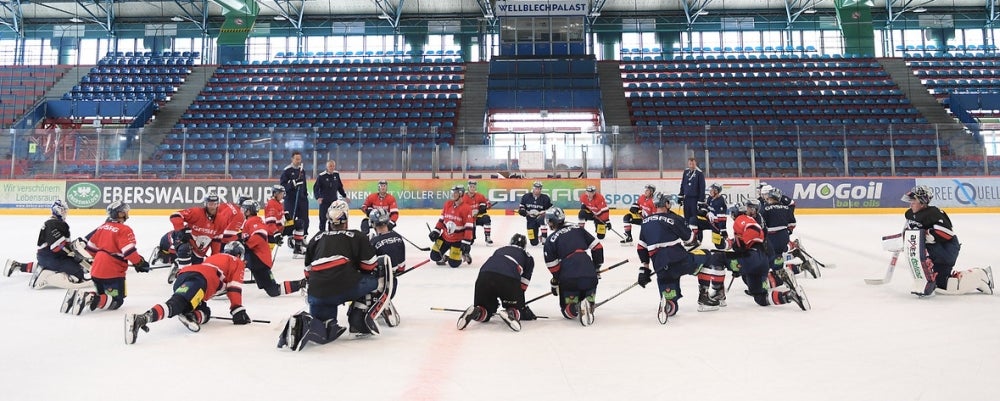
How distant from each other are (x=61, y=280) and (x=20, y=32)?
36.0 metres

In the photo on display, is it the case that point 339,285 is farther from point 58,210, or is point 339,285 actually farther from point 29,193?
point 29,193

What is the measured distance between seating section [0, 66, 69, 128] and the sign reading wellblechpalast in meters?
23.6

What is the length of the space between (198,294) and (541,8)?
996 inches

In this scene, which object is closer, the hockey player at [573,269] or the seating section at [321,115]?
the hockey player at [573,269]

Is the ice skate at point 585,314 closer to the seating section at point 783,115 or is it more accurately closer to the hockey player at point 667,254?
the hockey player at point 667,254

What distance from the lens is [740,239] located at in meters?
5.15

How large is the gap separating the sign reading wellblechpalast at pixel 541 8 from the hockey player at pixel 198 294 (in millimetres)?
24181

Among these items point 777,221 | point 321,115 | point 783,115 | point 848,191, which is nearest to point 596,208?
point 777,221

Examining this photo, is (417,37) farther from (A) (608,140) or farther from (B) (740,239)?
(B) (740,239)

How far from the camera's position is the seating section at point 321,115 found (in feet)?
55.4

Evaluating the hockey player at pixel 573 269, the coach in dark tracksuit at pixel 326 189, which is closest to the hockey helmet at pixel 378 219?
the hockey player at pixel 573 269

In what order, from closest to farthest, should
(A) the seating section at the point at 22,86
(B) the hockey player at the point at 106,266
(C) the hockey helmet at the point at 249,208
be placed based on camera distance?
1. (B) the hockey player at the point at 106,266
2. (C) the hockey helmet at the point at 249,208
3. (A) the seating section at the point at 22,86

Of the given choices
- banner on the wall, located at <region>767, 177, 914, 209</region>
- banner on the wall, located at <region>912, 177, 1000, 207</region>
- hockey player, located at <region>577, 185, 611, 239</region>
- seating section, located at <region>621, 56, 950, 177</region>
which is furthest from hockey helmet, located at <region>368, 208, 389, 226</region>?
banner on the wall, located at <region>912, 177, 1000, 207</region>

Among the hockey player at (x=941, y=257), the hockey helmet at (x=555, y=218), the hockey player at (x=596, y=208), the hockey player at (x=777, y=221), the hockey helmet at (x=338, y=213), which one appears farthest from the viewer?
the hockey player at (x=596, y=208)
